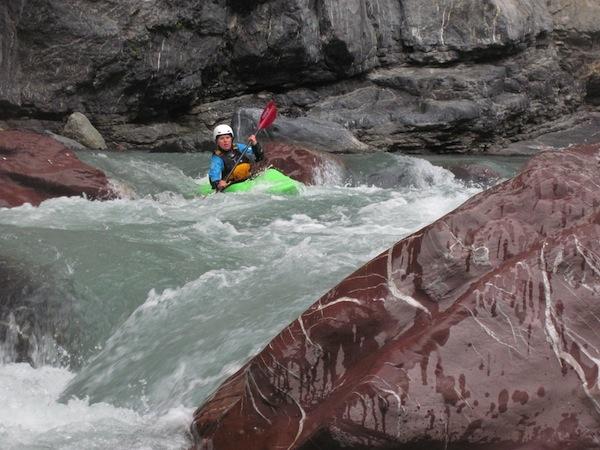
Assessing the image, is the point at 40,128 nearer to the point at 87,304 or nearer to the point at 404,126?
the point at 404,126

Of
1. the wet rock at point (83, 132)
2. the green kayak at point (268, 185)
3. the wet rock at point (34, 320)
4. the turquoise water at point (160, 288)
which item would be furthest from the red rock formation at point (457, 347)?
the wet rock at point (83, 132)

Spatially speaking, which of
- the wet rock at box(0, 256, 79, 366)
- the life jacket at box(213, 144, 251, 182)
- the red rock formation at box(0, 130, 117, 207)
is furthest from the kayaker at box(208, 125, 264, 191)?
the wet rock at box(0, 256, 79, 366)

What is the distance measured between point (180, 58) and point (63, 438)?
36.4 feet

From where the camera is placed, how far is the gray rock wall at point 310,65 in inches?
504

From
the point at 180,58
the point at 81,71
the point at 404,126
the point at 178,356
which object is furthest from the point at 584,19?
the point at 178,356

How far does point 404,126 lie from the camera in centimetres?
1402

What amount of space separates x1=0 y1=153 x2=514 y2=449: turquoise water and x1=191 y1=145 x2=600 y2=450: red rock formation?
580mm

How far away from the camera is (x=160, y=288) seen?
4.98m

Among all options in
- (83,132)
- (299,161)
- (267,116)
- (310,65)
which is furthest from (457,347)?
(310,65)

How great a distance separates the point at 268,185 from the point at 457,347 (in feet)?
18.7

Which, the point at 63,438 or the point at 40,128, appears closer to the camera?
the point at 63,438

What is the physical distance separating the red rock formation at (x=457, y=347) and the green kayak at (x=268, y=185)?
16.6 feet

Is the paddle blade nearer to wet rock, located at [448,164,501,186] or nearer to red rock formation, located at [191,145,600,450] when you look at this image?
wet rock, located at [448,164,501,186]

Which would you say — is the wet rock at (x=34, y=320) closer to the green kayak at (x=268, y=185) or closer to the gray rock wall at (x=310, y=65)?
the green kayak at (x=268, y=185)
